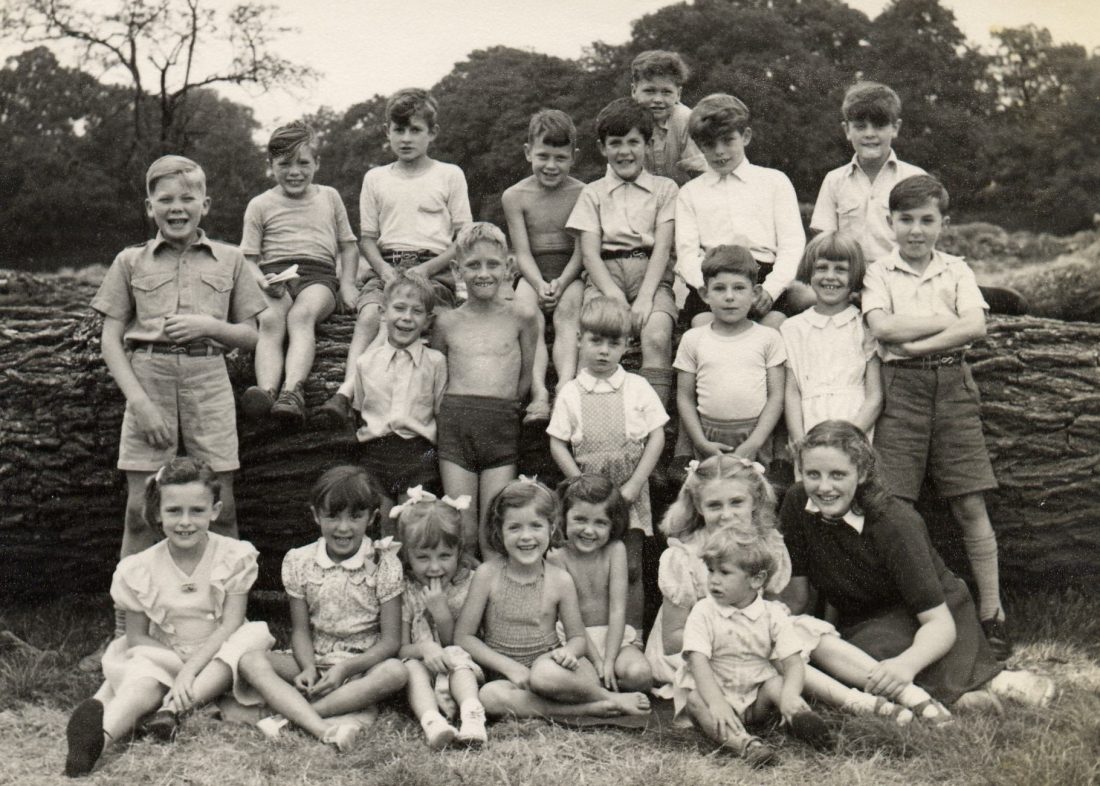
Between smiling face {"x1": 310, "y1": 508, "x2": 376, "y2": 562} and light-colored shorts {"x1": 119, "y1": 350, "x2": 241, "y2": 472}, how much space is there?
76 cm

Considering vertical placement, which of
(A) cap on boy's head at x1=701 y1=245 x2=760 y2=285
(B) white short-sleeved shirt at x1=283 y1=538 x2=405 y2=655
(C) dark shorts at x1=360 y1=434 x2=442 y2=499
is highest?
(A) cap on boy's head at x1=701 y1=245 x2=760 y2=285

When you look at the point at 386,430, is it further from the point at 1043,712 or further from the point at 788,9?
the point at 788,9

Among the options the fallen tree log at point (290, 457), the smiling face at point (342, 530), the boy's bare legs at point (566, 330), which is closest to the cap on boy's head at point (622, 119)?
the boy's bare legs at point (566, 330)

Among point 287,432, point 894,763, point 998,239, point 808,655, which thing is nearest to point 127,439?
point 287,432

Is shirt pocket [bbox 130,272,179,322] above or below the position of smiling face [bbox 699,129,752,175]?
below

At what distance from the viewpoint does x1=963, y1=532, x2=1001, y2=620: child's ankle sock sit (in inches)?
206

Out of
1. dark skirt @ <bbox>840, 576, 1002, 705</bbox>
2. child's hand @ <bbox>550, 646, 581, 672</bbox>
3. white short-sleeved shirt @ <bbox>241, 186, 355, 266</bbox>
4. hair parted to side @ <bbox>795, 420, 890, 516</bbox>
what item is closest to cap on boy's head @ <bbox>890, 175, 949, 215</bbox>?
hair parted to side @ <bbox>795, 420, 890, 516</bbox>

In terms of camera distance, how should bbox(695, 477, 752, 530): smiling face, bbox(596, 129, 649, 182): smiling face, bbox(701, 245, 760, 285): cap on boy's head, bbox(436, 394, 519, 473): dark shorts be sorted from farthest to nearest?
bbox(596, 129, 649, 182): smiling face < bbox(436, 394, 519, 473): dark shorts < bbox(701, 245, 760, 285): cap on boy's head < bbox(695, 477, 752, 530): smiling face

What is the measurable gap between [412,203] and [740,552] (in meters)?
3.24

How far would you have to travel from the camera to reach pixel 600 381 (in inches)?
205

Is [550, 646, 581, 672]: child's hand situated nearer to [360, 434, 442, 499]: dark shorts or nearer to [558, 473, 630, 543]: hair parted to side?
[558, 473, 630, 543]: hair parted to side

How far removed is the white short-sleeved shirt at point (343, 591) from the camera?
470cm

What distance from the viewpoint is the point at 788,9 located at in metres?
23.3

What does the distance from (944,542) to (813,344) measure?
1.25 m
